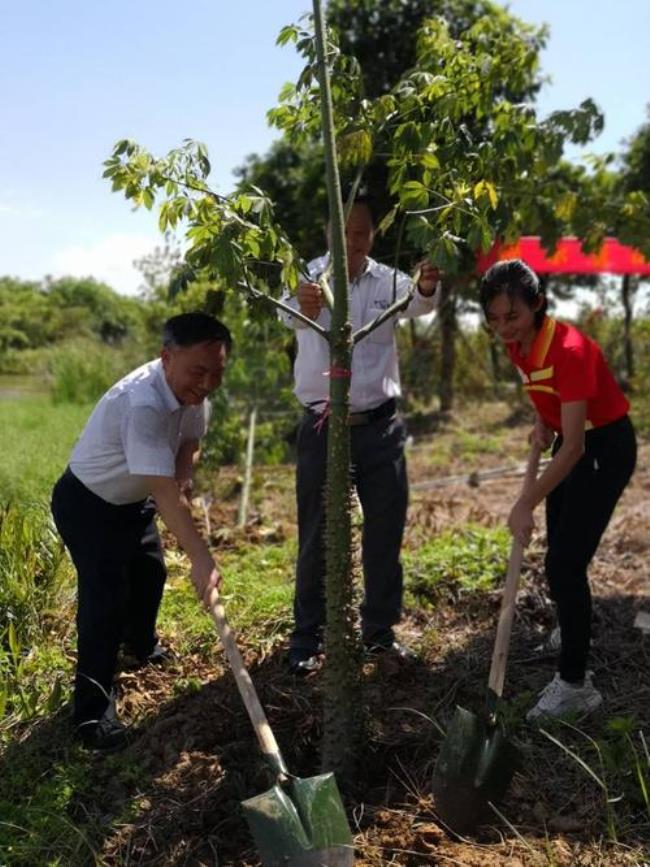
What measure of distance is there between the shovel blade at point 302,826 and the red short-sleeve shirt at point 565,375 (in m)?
1.35

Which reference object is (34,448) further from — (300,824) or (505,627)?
(300,824)

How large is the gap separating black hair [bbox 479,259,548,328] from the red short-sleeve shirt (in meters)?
0.13

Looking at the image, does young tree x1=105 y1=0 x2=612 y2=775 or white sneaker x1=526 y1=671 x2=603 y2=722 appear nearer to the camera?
young tree x1=105 y1=0 x2=612 y2=775

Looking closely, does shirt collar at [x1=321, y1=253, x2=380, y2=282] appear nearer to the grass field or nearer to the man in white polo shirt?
the man in white polo shirt

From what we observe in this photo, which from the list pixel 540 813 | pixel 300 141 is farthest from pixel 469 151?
pixel 540 813

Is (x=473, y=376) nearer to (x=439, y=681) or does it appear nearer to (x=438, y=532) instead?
(x=438, y=532)

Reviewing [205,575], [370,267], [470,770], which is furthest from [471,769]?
[370,267]

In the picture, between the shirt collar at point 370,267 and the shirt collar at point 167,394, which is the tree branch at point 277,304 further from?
the shirt collar at point 370,267

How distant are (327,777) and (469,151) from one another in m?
1.83

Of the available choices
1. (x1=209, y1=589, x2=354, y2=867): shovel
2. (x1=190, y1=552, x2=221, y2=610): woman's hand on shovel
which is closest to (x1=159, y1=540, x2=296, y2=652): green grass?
(x1=190, y1=552, x2=221, y2=610): woman's hand on shovel

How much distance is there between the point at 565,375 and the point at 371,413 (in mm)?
894

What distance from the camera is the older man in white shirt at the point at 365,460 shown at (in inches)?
127

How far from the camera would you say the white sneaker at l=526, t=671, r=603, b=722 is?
2854 millimetres

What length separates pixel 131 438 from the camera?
252cm
